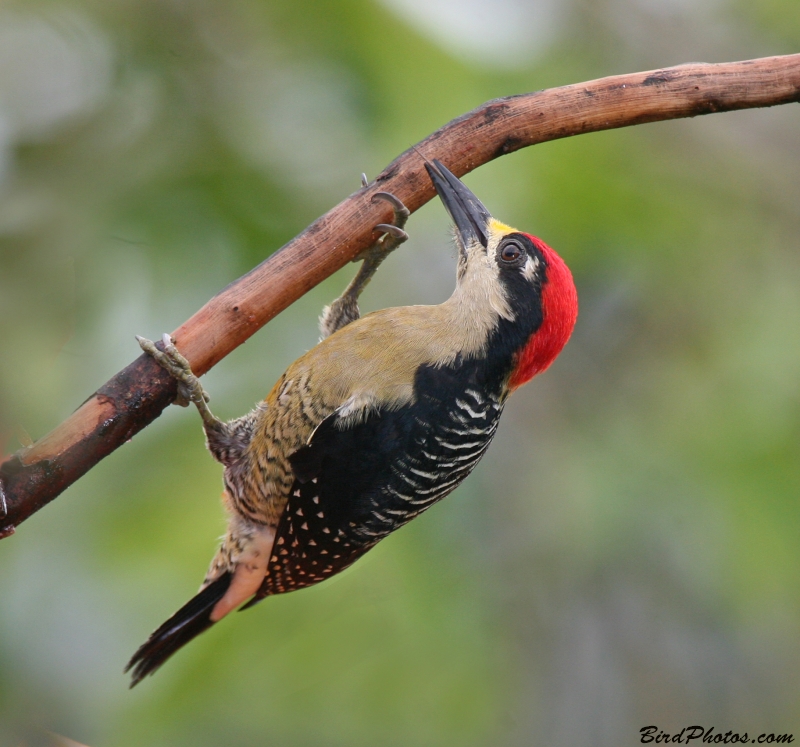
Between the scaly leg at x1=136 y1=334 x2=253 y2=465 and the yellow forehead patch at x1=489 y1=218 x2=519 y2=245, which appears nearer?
the scaly leg at x1=136 y1=334 x2=253 y2=465

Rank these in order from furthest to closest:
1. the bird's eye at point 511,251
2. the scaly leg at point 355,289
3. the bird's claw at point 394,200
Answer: the scaly leg at point 355,289 < the bird's eye at point 511,251 < the bird's claw at point 394,200

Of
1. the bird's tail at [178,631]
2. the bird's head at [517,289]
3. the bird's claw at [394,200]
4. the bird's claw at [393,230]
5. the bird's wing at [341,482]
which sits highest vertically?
the bird's head at [517,289]

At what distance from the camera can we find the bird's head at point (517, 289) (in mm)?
2777

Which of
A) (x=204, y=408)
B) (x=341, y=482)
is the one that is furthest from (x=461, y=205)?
(x=204, y=408)

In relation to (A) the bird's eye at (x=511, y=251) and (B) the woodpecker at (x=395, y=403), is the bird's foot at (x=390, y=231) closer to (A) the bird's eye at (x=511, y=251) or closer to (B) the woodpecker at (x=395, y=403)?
(B) the woodpecker at (x=395, y=403)

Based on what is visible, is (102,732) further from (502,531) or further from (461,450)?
(502,531)

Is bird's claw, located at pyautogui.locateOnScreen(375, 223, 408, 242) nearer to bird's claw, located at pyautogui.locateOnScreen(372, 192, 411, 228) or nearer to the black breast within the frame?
bird's claw, located at pyautogui.locateOnScreen(372, 192, 411, 228)

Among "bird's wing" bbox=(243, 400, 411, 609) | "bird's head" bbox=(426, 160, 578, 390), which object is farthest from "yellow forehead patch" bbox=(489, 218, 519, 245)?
"bird's wing" bbox=(243, 400, 411, 609)

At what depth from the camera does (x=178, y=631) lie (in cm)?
297

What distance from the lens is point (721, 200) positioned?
4770 mm

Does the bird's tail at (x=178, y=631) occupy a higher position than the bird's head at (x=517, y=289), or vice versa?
the bird's head at (x=517, y=289)

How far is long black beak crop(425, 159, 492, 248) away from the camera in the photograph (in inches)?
97.9

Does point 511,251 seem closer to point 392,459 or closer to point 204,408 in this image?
point 392,459

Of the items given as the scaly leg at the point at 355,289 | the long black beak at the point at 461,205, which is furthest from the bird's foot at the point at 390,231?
the long black beak at the point at 461,205
